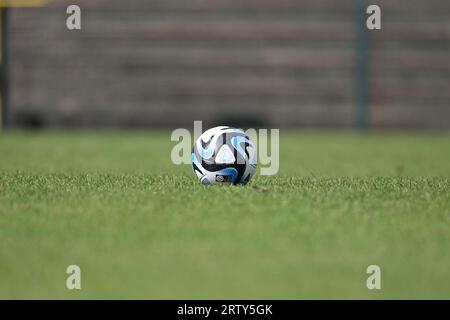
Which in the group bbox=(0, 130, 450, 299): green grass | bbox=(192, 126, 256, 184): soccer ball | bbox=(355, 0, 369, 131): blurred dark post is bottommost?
bbox=(0, 130, 450, 299): green grass

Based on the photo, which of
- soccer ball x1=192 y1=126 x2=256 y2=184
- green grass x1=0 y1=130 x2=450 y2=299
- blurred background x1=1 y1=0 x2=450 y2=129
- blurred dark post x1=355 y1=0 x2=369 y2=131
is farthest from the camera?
blurred background x1=1 y1=0 x2=450 y2=129

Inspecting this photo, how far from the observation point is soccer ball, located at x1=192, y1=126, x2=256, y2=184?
16.7 ft

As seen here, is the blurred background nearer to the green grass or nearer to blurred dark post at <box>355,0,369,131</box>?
blurred dark post at <box>355,0,369,131</box>

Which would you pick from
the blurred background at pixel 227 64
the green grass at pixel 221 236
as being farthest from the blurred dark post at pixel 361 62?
the green grass at pixel 221 236

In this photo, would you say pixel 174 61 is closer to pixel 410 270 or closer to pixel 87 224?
pixel 87 224

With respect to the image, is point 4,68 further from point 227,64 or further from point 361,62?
point 361,62

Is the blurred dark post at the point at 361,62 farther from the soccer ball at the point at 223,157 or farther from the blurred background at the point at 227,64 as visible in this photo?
the soccer ball at the point at 223,157

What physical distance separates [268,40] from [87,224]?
957 cm

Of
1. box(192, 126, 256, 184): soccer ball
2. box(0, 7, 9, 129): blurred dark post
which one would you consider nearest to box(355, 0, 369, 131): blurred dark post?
box(0, 7, 9, 129): blurred dark post

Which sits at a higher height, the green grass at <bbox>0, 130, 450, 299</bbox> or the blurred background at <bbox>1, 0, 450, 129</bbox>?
the blurred background at <bbox>1, 0, 450, 129</bbox>

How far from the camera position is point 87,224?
4.14 m

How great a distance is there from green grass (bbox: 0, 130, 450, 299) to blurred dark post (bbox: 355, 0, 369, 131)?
7.04 metres
